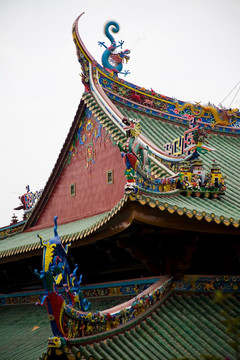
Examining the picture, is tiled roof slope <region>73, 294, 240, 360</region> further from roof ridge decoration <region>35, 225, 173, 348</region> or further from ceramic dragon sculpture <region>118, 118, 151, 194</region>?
ceramic dragon sculpture <region>118, 118, 151, 194</region>

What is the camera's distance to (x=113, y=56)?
51.6ft

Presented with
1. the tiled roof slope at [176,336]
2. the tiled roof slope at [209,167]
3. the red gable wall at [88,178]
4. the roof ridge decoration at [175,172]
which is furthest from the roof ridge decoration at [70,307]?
the red gable wall at [88,178]

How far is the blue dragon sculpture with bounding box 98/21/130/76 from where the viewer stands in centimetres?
Result: 1548

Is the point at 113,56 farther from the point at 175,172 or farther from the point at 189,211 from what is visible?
the point at 189,211

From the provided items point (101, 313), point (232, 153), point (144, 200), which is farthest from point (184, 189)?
point (232, 153)

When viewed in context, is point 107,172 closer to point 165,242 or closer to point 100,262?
point 100,262

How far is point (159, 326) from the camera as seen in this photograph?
9.88m

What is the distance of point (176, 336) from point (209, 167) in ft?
15.0

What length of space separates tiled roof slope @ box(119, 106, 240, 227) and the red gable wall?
37.5 inches

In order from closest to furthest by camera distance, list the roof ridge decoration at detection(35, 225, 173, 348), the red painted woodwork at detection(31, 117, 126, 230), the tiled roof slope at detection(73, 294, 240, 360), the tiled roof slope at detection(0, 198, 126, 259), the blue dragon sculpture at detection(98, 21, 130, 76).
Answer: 1. the roof ridge decoration at detection(35, 225, 173, 348)
2. the tiled roof slope at detection(73, 294, 240, 360)
3. the tiled roof slope at detection(0, 198, 126, 259)
4. the red painted woodwork at detection(31, 117, 126, 230)
5. the blue dragon sculpture at detection(98, 21, 130, 76)

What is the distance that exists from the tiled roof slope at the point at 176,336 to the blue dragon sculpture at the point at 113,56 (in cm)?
667

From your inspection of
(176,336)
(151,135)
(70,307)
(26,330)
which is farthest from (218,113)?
(70,307)

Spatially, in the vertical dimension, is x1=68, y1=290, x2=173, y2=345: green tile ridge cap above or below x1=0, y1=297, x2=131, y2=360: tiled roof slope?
below

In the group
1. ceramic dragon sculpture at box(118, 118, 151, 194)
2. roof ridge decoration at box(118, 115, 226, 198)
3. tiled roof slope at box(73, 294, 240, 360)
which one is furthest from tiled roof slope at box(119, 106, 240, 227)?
tiled roof slope at box(73, 294, 240, 360)
